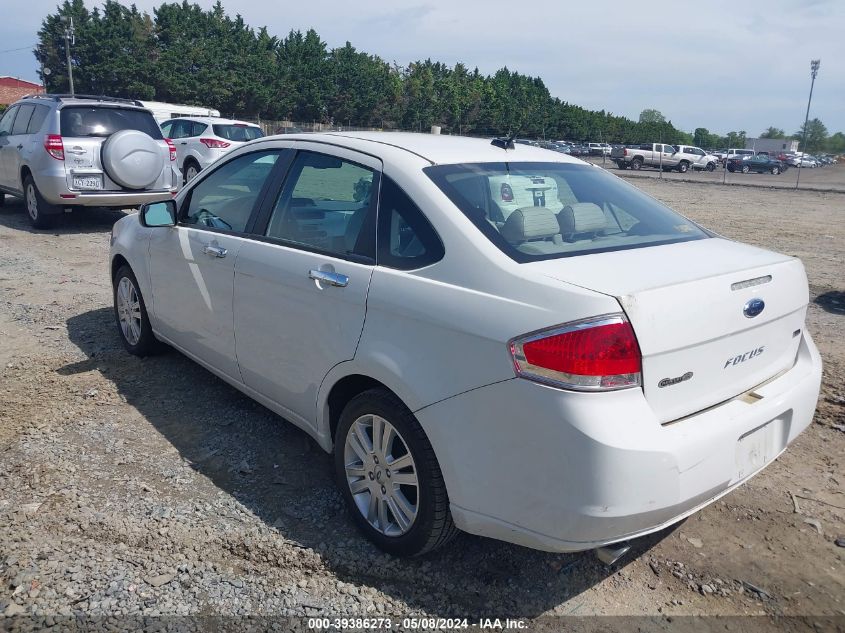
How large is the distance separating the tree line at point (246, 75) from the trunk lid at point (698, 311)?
204 ft

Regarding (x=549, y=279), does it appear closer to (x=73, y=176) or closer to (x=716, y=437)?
(x=716, y=437)

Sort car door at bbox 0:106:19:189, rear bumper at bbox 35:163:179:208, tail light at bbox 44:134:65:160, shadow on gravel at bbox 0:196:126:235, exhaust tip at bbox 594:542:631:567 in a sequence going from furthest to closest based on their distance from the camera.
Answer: car door at bbox 0:106:19:189 < shadow on gravel at bbox 0:196:126:235 < rear bumper at bbox 35:163:179:208 < tail light at bbox 44:134:65:160 < exhaust tip at bbox 594:542:631:567

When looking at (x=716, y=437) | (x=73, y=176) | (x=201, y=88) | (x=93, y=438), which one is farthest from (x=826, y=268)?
(x=201, y=88)

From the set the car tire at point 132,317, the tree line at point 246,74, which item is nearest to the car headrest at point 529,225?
the car tire at point 132,317

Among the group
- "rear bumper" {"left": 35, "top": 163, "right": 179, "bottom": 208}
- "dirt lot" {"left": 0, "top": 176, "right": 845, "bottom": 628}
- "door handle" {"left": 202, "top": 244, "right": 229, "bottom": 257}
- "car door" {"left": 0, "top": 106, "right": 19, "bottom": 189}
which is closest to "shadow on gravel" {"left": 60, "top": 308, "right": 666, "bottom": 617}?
"dirt lot" {"left": 0, "top": 176, "right": 845, "bottom": 628}

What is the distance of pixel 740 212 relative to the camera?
57.2 ft

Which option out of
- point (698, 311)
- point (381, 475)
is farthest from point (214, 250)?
point (698, 311)

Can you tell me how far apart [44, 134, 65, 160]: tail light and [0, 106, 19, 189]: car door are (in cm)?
158

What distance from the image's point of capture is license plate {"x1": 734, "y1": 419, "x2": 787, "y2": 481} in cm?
262

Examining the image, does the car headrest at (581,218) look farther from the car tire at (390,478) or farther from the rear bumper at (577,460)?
the car tire at (390,478)

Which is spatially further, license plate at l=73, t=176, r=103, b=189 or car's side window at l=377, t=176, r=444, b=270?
license plate at l=73, t=176, r=103, b=189

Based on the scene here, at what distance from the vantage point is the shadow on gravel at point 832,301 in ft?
22.8

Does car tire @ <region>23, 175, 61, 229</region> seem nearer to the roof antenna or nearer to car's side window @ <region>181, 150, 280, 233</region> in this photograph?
car's side window @ <region>181, 150, 280, 233</region>

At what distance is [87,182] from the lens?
10.1 meters
